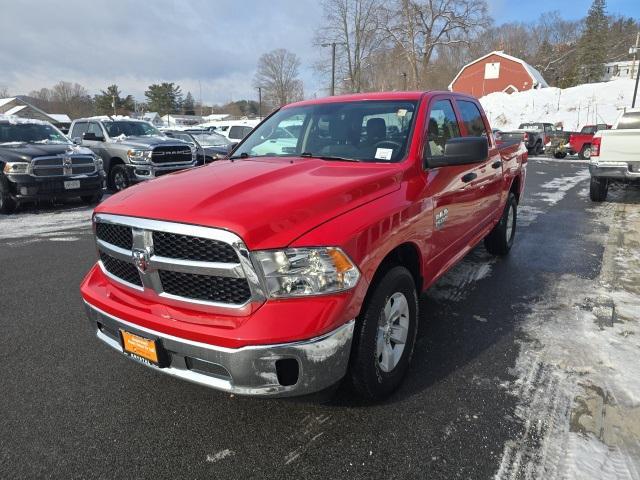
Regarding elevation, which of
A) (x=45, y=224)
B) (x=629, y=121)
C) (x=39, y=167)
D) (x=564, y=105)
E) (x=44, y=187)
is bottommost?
(x=45, y=224)

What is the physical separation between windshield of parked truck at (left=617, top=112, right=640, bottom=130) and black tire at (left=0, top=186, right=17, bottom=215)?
13.2 metres

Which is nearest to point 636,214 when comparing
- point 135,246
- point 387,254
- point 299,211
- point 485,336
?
point 485,336

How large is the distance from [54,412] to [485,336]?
298 centimetres

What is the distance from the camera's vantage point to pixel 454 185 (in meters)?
3.39

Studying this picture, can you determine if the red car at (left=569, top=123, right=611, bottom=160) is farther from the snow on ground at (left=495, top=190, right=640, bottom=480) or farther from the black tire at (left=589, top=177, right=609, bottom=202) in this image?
the snow on ground at (left=495, top=190, right=640, bottom=480)

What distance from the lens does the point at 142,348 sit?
2312 mm

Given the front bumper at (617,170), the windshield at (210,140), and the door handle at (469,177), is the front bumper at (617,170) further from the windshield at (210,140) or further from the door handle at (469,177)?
the windshield at (210,140)

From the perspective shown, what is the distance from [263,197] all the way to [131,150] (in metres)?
9.16

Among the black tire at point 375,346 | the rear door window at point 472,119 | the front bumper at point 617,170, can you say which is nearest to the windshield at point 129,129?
the rear door window at point 472,119

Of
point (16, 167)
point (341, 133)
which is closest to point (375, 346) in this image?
point (341, 133)

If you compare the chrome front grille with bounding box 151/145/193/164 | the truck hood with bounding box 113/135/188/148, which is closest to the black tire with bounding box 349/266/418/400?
the chrome front grille with bounding box 151/145/193/164

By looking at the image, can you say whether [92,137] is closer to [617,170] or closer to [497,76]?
[617,170]

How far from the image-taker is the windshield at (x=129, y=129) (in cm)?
1144

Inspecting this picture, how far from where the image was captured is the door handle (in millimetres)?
3592
